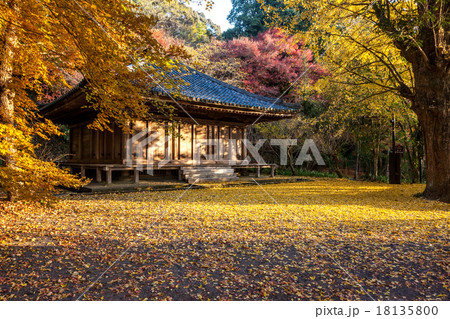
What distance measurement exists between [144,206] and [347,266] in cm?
443

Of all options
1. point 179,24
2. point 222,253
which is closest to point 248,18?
point 179,24

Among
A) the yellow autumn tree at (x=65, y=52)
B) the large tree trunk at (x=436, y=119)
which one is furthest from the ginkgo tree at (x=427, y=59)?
the yellow autumn tree at (x=65, y=52)

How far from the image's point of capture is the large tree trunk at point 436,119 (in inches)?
260

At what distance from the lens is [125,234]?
3832 mm

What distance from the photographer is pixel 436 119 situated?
673 centimetres

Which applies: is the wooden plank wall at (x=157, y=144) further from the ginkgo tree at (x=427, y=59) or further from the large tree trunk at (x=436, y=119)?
the large tree trunk at (x=436, y=119)

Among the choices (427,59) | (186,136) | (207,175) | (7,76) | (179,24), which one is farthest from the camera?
(179,24)

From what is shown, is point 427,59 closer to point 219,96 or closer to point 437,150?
point 437,150

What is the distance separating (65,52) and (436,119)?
8.37 meters

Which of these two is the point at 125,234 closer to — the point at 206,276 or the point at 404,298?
the point at 206,276

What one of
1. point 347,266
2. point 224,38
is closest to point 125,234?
point 347,266

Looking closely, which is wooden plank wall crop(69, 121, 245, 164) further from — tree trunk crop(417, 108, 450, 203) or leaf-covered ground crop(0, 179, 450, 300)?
tree trunk crop(417, 108, 450, 203)

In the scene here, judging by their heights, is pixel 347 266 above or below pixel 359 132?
below

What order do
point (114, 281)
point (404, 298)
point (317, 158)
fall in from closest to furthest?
1. point (404, 298)
2. point (114, 281)
3. point (317, 158)
